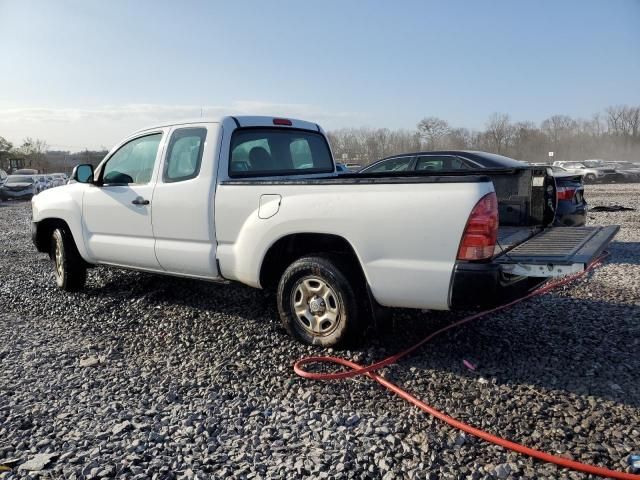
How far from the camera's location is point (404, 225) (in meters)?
3.46

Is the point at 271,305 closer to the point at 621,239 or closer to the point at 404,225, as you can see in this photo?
the point at 404,225

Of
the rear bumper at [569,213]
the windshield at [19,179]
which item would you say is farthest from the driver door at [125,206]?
the windshield at [19,179]

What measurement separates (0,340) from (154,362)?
1.73 meters

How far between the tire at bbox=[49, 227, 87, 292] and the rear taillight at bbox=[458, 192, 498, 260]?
15.8ft

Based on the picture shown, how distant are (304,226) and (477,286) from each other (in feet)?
4.47

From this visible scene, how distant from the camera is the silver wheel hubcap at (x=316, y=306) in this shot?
4.02m

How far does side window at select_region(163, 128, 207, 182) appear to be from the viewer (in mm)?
4754

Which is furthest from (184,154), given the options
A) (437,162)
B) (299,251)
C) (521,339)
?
(437,162)

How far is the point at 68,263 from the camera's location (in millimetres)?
6164

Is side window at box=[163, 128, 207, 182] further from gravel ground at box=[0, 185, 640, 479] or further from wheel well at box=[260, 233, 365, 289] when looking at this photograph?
gravel ground at box=[0, 185, 640, 479]

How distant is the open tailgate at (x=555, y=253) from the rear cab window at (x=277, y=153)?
7.86ft

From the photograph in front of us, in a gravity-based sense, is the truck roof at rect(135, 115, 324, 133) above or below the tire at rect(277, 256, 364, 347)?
above

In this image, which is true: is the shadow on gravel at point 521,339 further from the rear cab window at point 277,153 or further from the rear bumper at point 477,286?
the rear cab window at point 277,153

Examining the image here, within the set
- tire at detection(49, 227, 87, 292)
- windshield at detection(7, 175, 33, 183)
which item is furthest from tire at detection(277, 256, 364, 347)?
windshield at detection(7, 175, 33, 183)
